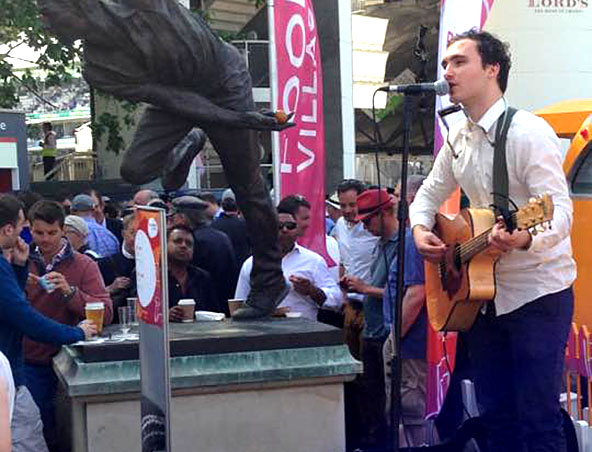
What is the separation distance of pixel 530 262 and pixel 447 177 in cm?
74

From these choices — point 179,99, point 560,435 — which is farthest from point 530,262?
point 179,99

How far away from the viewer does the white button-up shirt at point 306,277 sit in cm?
632

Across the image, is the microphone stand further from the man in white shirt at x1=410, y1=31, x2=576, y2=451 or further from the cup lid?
the cup lid

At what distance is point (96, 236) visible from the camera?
8695 millimetres

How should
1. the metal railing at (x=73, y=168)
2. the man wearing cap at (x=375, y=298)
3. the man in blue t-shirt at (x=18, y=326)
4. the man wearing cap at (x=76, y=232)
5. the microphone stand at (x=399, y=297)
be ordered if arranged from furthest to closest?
the metal railing at (x=73, y=168) → the man wearing cap at (x=76, y=232) → the man wearing cap at (x=375, y=298) → the man in blue t-shirt at (x=18, y=326) → the microphone stand at (x=399, y=297)

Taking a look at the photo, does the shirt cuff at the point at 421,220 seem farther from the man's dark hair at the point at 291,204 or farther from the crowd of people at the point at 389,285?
the man's dark hair at the point at 291,204

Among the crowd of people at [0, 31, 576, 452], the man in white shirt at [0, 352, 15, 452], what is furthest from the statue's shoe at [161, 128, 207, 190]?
the man in white shirt at [0, 352, 15, 452]

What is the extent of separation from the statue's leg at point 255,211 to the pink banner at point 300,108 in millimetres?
1704

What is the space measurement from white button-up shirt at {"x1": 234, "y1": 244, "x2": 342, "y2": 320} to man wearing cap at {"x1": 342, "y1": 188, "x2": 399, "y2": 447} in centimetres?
12

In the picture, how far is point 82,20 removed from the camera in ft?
15.9

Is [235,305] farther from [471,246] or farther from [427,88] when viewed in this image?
[471,246]

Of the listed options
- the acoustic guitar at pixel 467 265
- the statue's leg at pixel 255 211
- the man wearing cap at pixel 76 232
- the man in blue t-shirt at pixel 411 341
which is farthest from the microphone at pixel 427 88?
the man wearing cap at pixel 76 232

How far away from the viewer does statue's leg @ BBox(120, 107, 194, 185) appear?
5.26m

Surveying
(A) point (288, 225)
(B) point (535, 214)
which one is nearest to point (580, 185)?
(A) point (288, 225)
